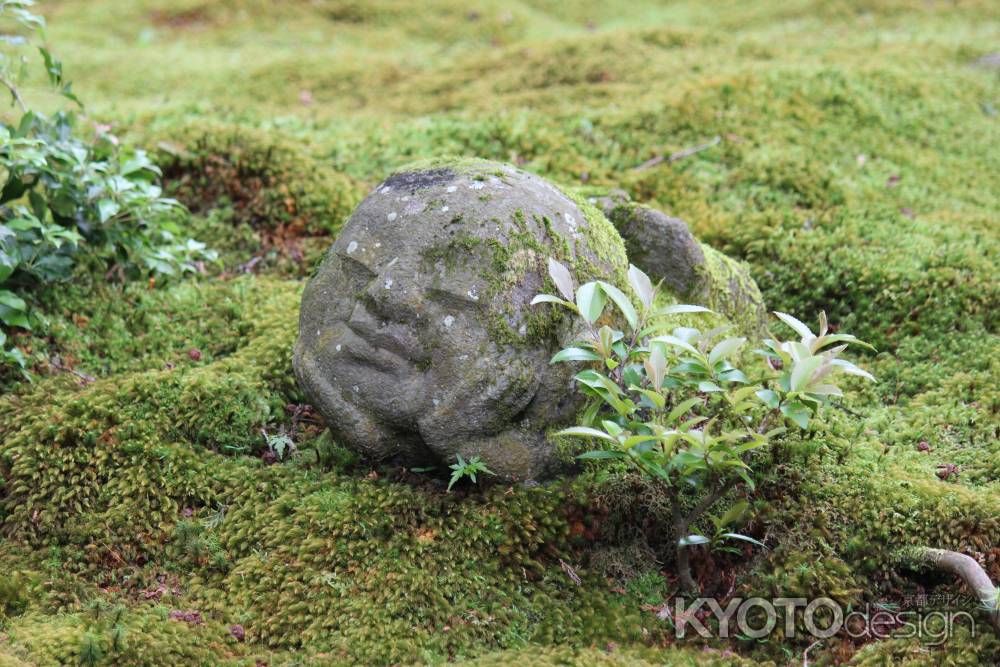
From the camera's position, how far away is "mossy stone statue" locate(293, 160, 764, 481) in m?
3.58

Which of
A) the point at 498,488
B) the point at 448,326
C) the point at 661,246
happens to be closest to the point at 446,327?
the point at 448,326

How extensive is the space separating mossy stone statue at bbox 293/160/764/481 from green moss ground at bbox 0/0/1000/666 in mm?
282

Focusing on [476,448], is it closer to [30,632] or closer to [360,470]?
[360,470]

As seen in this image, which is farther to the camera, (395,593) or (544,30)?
(544,30)

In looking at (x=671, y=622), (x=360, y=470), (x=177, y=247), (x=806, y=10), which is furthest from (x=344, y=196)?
(x=806, y=10)

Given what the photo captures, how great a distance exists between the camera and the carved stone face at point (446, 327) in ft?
11.7

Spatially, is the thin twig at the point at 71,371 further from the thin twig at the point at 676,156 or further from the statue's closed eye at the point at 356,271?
the thin twig at the point at 676,156

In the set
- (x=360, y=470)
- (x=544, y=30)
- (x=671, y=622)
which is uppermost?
(x=544, y=30)

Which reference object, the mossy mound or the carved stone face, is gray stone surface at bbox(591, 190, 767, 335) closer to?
the carved stone face

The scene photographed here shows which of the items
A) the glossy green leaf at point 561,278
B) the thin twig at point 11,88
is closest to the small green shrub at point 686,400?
the glossy green leaf at point 561,278

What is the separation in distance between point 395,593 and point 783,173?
4.49m

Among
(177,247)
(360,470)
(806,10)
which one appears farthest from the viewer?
(806,10)

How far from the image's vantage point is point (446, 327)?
11.7 feet

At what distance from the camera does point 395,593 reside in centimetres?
341
